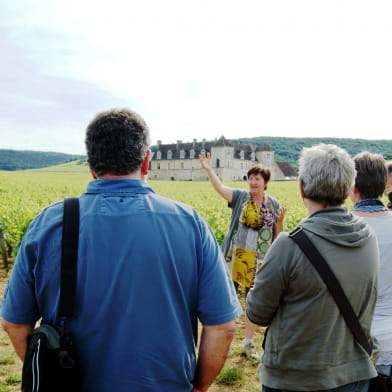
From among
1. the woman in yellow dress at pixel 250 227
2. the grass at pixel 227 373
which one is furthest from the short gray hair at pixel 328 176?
the grass at pixel 227 373

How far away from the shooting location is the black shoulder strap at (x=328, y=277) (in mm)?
1996

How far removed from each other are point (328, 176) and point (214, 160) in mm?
98208

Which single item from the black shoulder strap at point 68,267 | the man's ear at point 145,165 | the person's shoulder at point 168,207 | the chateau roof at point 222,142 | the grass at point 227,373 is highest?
the chateau roof at point 222,142

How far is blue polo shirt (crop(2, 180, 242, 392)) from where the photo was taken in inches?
67.3

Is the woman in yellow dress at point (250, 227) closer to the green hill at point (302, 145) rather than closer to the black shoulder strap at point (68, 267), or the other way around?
the black shoulder strap at point (68, 267)

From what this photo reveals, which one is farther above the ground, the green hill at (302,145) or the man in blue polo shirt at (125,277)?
the green hill at (302,145)

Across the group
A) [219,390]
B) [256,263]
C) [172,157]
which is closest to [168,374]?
[219,390]

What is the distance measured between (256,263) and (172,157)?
331 feet

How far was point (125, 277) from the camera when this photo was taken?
5.61 ft

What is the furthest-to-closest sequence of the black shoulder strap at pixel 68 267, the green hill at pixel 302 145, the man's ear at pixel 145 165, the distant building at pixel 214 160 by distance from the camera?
the green hill at pixel 302 145 → the distant building at pixel 214 160 → the man's ear at pixel 145 165 → the black shoulder strap at pixel 68 267

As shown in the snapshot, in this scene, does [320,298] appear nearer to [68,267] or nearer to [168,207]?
[168,207]

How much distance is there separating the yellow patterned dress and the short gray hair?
2.48 metres

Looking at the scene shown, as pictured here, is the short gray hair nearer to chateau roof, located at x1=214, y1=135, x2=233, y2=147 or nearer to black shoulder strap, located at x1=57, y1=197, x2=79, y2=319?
black shoulder strap, located at x1=57, y1=197, x2=79, y2=319

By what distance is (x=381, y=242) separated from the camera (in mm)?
2588
